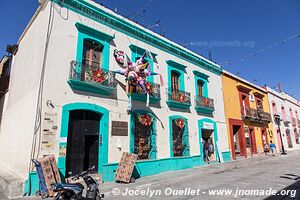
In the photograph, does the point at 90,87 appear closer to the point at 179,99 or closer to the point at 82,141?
the point at 82,141

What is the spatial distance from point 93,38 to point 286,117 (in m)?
25.4

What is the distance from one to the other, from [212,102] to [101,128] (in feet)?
28.7

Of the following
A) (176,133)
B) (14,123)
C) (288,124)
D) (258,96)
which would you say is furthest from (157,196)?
(288,124)

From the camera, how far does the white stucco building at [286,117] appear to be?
895 inches

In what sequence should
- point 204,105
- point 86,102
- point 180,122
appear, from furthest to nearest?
point 204,105 < point 180,122 < point 86,102

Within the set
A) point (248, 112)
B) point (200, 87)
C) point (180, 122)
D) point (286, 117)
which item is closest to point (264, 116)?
point (248, 112)

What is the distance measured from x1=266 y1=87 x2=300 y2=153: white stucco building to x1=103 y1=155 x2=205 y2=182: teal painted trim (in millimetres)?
14685

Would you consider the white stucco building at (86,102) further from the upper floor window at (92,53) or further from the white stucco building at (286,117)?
the white stucco building at (286,117)

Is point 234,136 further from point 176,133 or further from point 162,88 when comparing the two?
point 162,88

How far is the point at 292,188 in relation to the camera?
640 centimetres

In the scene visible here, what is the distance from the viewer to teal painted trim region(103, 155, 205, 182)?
810 centimetres

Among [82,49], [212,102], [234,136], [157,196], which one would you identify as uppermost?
[82,49]

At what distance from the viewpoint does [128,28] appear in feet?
33.9

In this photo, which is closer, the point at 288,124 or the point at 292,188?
the point at 292,188
